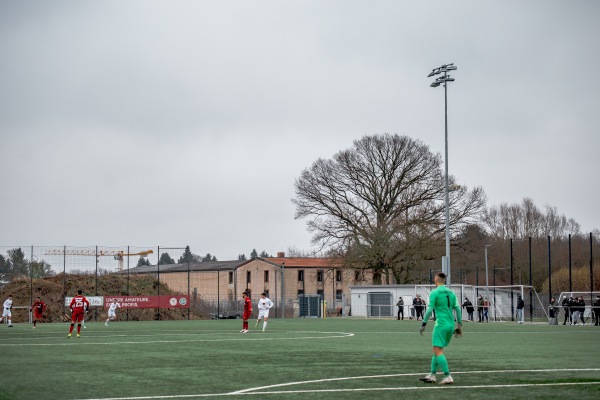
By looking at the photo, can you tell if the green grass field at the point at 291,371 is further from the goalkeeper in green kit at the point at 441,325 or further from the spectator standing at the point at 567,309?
the spectator standing at the point at 567,309

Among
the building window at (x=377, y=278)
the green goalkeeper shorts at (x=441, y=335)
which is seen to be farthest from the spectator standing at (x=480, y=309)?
the green goalkeeper shorts at (x=441, y=335)

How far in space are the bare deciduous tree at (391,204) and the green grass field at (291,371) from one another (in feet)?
129

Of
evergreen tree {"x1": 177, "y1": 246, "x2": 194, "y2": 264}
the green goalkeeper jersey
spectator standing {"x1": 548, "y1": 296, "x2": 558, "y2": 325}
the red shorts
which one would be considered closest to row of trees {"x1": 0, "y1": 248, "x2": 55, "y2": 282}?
evergreen tree {"x1": 177, "y1": 246, "x2": 194, "y2": 264}

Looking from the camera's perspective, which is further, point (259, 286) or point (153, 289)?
point (259, 286)

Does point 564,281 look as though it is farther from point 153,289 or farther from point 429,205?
point 153,289

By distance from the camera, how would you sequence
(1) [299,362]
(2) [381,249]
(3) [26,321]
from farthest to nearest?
(2) [381,249]
(3) [26,321]
(1) [299,362]

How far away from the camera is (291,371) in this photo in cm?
1581

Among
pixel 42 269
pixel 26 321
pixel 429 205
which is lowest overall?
pixel 26 321

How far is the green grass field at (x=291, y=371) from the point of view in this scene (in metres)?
12.2

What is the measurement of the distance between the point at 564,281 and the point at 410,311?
15.3 metres

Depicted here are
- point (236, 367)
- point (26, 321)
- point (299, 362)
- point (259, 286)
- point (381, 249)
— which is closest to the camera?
point (236, 367)

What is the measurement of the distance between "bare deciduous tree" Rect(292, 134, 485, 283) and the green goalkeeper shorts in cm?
5132

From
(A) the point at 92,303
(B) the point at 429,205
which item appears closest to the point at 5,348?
(A) the point at 92,303

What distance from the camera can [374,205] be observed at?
65875 millimetres
